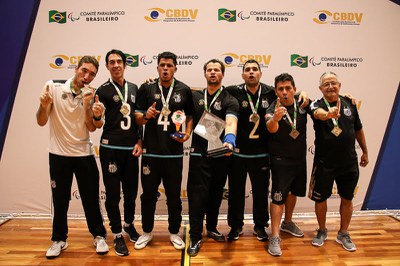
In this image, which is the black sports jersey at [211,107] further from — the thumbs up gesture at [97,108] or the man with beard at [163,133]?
the thumbs up gesture at [97,108]

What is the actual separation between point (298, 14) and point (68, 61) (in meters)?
3.27

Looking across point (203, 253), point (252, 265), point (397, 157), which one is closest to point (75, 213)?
point (203, 253)

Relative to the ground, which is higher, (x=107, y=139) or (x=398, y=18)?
(x=398, y=18)

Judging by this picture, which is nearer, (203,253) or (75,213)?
(203,253)

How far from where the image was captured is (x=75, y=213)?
399cm

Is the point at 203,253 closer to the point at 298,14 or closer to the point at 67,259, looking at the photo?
the point at 67,259

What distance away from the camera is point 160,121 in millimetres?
2838

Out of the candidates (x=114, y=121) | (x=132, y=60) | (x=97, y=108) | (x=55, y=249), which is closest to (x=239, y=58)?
(x=132, y=60)

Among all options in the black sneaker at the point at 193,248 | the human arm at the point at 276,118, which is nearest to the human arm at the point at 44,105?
the black sneaker at the point at 193,248

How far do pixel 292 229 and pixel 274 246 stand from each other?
24.3 inches

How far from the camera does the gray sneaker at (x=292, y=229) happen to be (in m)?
3.34

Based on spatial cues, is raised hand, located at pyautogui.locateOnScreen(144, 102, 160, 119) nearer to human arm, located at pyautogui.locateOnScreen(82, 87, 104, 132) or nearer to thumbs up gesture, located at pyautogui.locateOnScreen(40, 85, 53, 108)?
human arm, located at pyautogui.locateOnScreen(82, 87, 104, 132)

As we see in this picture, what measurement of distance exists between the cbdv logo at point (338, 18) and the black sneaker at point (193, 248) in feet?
10.9

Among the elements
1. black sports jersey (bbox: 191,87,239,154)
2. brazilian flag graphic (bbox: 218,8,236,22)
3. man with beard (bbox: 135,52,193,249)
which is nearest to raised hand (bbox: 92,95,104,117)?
man with beard (bbox: 135,52,193,249)
